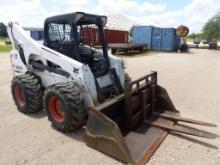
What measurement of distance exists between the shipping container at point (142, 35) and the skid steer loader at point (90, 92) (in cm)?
2094

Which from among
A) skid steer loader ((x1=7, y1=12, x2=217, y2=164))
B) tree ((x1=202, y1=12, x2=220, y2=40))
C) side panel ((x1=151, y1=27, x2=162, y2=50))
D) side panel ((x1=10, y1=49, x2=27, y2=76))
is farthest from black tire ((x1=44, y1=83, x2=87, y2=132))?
tree ((x1=202, y1=12, x2=220, y2=40))

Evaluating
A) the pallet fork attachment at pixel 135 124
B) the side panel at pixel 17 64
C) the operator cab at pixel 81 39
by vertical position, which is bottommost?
the pallet fork attachment at pixel 135 124

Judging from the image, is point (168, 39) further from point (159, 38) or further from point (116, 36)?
point (116, 36)

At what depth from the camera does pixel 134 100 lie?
4406 mm

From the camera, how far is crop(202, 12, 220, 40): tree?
3659 centimetres

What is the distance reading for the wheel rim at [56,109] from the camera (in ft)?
14.3

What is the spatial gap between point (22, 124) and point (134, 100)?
2317 mm

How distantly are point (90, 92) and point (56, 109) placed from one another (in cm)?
77

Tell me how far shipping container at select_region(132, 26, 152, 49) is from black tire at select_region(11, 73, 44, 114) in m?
21.4

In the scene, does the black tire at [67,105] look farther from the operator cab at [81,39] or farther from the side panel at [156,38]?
the side panel at [156,38]

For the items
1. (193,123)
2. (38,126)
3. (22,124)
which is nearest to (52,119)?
(38,126)

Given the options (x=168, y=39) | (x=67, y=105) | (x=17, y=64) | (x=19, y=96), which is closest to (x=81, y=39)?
(x=67, y=105)

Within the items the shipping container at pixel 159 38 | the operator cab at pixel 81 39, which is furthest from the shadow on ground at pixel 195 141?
the shipping container at pixel 159 38

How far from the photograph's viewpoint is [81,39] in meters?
4.98
